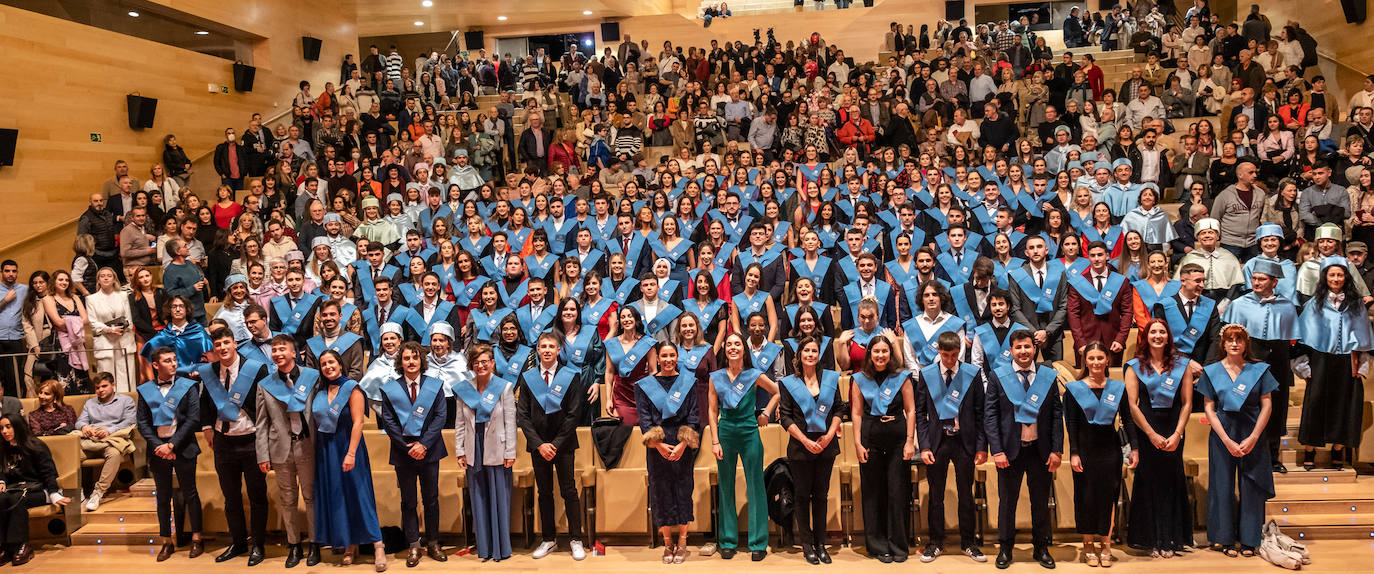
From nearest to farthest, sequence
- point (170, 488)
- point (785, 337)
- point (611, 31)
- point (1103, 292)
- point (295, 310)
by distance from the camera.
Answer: point (170, 488)
point (1103, 292)
point (785, 337)
point (295, 310)
point (611, 31)

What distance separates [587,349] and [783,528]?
5.55ft

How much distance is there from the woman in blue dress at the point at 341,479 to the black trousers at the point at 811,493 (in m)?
2.22

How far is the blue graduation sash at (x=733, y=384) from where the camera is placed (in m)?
5.31

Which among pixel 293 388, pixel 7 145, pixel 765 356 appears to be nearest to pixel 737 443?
pixel 765 356

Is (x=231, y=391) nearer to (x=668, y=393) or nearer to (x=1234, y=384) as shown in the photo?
(x=668, y=393)

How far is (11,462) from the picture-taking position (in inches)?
231

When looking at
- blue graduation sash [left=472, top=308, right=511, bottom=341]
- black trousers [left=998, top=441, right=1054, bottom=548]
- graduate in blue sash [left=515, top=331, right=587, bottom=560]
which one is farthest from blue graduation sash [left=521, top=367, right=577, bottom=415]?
black trousers [left=998, top=441, right=1054, bottom=548]

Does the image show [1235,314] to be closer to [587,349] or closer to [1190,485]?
[1190,485]

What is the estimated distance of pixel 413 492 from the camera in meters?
5.45

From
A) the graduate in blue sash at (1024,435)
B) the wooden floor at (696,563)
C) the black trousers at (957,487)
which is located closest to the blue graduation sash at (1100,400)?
the graduate in blue sash at (1024,435)

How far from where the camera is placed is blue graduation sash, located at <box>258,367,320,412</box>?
5.32 metres

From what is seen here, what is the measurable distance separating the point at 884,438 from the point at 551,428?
1.76m

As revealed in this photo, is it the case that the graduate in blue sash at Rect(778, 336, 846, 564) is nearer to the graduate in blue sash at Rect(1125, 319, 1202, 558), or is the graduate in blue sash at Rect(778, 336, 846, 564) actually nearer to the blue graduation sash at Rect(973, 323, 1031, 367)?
the blue graduation sash at Rect(973, 323, 1031, 367)

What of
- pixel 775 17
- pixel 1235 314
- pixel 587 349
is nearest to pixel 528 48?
pixel 775 17
